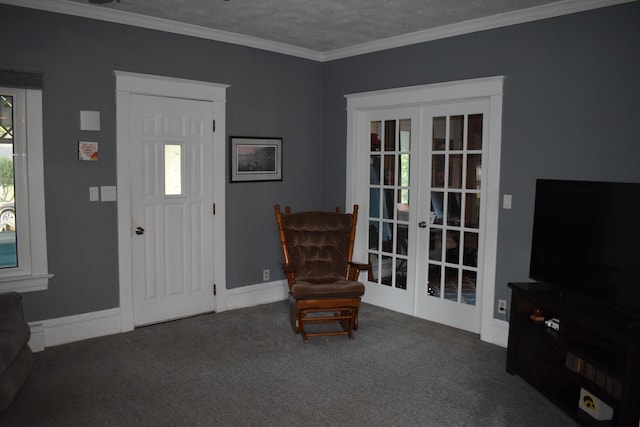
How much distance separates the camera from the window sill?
11.9 feet

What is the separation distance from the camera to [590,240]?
303cm

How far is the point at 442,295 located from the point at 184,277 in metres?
2.38

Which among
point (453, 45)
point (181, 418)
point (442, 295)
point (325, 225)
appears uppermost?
point (453, 45)

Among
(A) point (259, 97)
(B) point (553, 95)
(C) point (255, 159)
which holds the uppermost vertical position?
(A) point (259, 97)

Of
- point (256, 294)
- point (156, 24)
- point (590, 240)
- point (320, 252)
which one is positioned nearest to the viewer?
point (590, 240)

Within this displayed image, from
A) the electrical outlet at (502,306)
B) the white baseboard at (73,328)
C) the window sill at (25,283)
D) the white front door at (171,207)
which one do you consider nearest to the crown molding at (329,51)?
the white front door at (171,207)

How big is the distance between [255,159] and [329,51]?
1.44 metres

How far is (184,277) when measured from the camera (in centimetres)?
458

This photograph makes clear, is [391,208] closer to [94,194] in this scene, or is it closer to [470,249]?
[470,249]

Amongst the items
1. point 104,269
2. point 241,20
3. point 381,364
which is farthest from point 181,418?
point 241,20

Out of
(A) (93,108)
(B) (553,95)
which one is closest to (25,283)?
(A) (93,108)

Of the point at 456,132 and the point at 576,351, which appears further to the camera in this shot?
the point at 456,132

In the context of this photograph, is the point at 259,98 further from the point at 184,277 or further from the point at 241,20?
the point at 184,277

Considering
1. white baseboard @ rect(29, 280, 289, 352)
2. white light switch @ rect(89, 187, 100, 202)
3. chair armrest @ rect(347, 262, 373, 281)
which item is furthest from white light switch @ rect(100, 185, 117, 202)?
chair armrest @ rect(347, 262, 373, 281)
